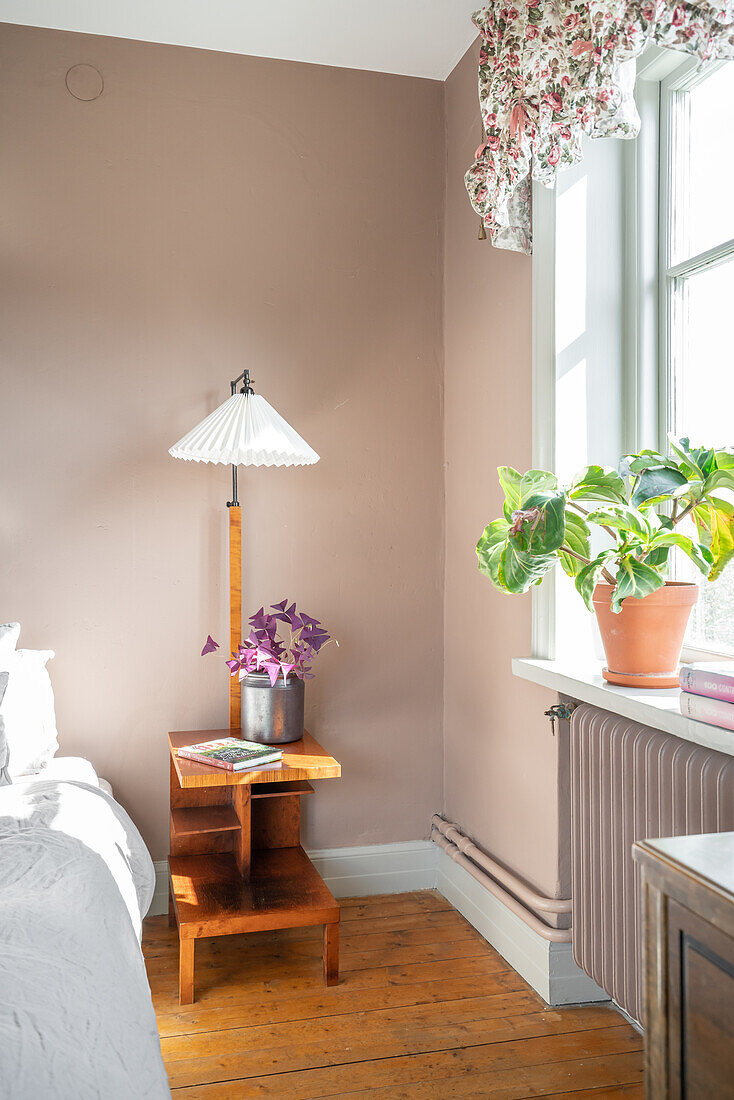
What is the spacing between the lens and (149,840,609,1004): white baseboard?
81.5 inches

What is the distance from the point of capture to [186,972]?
209 centimetres

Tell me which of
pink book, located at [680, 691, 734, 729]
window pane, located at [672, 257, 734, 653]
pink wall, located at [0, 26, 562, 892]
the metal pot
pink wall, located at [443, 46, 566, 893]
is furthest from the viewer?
pink wall, located at [0, 26, 562, 892]

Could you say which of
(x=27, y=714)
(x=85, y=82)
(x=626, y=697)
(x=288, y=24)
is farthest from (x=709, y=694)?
(x=85, y=82)

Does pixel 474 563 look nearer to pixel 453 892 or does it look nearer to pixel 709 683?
pixel 453 892

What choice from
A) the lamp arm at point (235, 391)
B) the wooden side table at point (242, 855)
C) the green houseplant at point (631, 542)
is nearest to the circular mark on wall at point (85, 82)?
the lamp arm at point (235, 391)

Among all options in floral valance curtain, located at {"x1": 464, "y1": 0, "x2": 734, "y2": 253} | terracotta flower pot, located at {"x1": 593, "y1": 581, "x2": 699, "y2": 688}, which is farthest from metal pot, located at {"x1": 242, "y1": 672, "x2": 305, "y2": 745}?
floral valance curtain, located at {"x1": 464, "y1": 0, "x2": 734, "y2": 253}

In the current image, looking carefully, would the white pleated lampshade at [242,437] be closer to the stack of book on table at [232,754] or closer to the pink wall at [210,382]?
the pink wall at [210,382]

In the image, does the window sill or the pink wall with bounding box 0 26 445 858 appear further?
the pink wall with bounding box 0 26 445 858

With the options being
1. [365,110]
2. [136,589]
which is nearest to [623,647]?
[136,589]

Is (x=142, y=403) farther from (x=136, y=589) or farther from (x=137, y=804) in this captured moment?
(x=137, y=804)

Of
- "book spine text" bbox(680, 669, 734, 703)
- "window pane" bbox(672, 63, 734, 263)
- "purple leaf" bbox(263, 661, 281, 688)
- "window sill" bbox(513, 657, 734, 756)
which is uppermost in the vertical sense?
"window pane" bbox(672, 63, 734, 263)

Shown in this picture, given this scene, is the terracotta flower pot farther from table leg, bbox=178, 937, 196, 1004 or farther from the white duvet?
table leg, bbox=178, 937, 196, 1004

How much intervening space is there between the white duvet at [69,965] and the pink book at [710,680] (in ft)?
3.21

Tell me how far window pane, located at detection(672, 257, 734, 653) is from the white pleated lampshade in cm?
99
